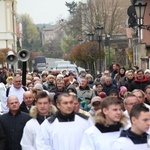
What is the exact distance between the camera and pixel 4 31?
88938 millimetres

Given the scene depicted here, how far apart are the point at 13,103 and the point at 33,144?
113cm

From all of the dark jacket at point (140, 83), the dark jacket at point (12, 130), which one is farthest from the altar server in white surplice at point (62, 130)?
the dark jacket at point (140, 83)

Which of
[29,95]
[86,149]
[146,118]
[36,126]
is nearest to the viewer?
[146,118]

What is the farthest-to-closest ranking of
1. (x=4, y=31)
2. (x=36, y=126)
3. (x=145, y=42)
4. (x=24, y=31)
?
(x=24, y=31) → (x=4, y=31) → (x=145, y=42) → (x=36, y=126)

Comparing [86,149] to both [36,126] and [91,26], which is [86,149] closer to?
[36,126]

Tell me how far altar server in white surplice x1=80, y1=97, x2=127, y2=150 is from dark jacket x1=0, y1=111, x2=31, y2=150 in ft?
8.45

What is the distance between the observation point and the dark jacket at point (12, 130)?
9125 millimetres

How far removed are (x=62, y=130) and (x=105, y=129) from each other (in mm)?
883

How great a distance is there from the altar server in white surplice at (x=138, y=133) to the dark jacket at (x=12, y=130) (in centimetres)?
328

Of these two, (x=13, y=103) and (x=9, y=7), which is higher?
(x=9, y=7)

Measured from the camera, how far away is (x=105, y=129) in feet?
22.2

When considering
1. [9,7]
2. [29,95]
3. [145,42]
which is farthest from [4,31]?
[29,95]

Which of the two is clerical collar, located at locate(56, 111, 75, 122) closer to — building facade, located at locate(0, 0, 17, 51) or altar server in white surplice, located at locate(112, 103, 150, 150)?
altar server in white surplice, located at locate(112, 103, 150, 150)

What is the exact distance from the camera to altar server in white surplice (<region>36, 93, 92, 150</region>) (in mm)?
7465
